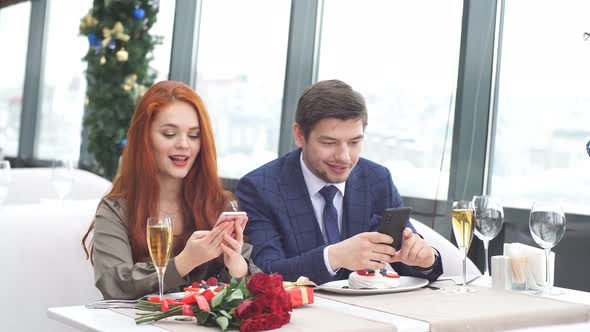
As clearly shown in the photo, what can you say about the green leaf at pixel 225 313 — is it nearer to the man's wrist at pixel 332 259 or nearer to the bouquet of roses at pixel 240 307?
the bouquet of roses at pixel 240 307

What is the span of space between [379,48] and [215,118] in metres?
1.89

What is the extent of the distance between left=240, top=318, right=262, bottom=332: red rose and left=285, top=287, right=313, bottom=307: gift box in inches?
10.9

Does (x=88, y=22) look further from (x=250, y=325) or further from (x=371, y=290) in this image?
(x=250, y=325)

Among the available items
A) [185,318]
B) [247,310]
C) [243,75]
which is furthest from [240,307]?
[243,75]

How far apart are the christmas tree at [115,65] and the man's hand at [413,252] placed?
4591 mm

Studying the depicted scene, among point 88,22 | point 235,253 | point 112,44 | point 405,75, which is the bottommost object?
point 235,253

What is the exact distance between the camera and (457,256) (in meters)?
2.77

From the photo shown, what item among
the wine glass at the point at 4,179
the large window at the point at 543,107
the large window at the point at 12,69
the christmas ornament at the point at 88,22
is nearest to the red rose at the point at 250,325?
the wine glass at the point at 4,179

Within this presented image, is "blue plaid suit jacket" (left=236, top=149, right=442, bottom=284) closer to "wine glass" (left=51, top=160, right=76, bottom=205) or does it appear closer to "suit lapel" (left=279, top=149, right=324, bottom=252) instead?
"suit lapel" (left=279, top=149, right=324, bottom=252)

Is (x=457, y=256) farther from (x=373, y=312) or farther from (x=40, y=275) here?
(x=40, y=275)

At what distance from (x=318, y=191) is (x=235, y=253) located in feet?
1.73

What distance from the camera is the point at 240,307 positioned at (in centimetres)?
148

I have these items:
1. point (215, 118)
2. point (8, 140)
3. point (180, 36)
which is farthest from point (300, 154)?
point (8, 140)

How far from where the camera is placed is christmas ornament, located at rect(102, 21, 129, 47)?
20.7 feet
